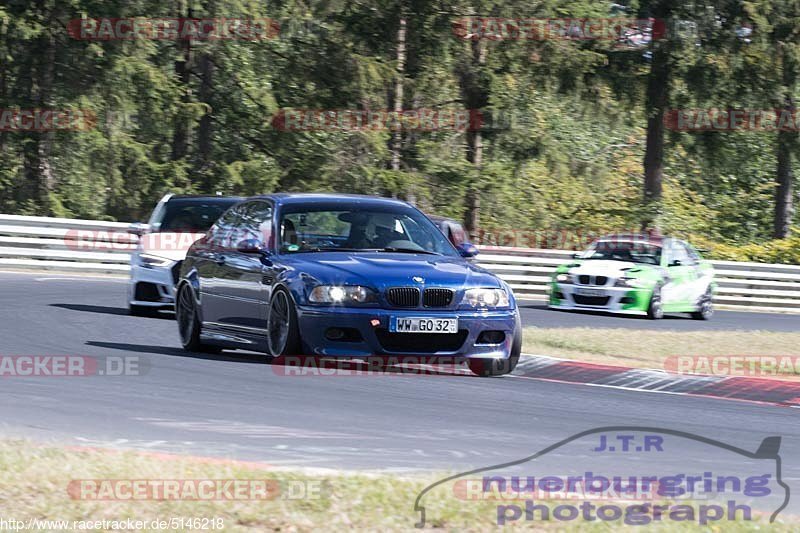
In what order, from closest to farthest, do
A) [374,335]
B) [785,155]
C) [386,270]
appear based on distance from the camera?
[374,335], [386,270], [785,155]

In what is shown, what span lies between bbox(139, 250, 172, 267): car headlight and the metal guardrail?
9.71m

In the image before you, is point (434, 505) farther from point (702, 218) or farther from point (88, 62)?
point (702, 218)

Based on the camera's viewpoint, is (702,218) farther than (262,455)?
Yes

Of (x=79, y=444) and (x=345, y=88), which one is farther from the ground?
(x=345, y=88)

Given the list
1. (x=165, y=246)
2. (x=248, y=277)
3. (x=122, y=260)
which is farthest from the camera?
(x=122, y=260)

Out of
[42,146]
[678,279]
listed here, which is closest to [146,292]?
[678,279]

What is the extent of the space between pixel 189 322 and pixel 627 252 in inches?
500

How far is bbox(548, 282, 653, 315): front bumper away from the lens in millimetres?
22938

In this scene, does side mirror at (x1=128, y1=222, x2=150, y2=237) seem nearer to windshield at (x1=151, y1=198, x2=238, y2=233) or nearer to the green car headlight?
windshield at (x1=151, y1=198, x2=238, y2=233)

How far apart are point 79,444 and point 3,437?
0.43 m

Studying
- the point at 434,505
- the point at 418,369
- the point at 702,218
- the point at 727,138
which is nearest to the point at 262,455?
the point at 434,505

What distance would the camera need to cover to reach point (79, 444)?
7645 mm

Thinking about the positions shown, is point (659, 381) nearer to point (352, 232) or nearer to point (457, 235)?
point (352, 232)

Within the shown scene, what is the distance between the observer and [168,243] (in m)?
17.2
